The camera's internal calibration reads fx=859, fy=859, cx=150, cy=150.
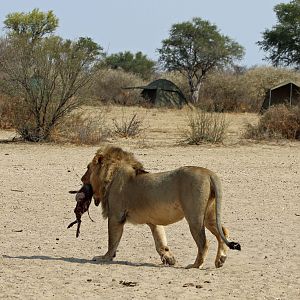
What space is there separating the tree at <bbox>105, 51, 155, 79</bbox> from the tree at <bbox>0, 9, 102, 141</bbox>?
2235 inches

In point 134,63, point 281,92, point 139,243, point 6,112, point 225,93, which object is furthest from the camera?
point 134,63

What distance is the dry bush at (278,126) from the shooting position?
26875 mm

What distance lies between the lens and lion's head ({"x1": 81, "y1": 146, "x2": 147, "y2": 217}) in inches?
377

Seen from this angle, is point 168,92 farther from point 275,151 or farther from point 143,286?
point 143,286

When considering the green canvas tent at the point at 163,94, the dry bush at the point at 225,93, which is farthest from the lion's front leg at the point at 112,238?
the green canvas tent at the point at 163,94

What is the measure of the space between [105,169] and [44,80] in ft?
52.1

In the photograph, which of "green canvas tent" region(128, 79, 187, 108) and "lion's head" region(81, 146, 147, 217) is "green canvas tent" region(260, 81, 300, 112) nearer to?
"green canvas tent" region(128, 79, 187, 108)

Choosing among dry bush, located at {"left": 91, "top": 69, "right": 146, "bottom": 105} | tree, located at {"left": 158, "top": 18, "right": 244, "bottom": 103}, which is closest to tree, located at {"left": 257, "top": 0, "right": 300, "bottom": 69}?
tree, located at {"left": 158, "top": 18, "right": 244, "bottom": 103}

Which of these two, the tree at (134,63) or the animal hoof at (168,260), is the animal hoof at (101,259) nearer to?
the animal hoof at (168,260)

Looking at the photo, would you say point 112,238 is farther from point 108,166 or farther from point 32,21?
point 32,21

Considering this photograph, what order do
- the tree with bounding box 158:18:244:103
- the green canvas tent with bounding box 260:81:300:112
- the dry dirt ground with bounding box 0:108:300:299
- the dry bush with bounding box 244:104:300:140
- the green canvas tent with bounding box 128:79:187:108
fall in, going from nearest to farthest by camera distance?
the dry dirt ground with bounding box 0:108:300:299 → the dry bush with bounding box 244:104:300:140 → the green canvas tent with bounding box 260:81:300:112 → the green canvas tent with bounding box 128:79:187:108 → the tree with bounding box 158:18:244:103

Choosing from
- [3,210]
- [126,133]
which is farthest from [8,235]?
[126,133]

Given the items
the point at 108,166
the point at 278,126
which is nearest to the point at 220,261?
the point at 108,166

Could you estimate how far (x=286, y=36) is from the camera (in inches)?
2704
